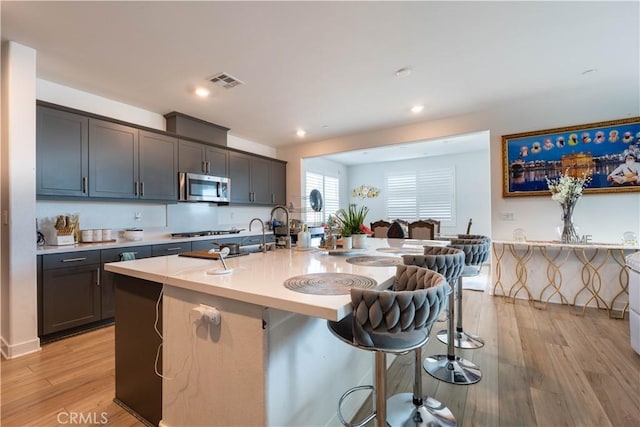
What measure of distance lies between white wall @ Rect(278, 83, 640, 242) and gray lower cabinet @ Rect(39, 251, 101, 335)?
460cm

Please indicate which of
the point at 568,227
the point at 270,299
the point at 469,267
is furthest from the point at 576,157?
the point at 270,299

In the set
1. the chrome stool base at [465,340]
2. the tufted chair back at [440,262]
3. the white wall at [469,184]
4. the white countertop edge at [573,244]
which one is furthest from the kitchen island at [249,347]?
the white wall at [469,184]

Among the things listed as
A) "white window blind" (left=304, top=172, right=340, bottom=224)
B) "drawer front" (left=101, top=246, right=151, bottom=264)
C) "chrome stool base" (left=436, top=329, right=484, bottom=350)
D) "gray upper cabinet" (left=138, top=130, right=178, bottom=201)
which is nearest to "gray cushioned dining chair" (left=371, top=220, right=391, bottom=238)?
"white window blind" (left=304, top=172, right=340, bottom=224)

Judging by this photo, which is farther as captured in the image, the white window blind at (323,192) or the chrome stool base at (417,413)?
the white window blind at (323,192)

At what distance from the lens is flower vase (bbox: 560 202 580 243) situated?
10.9 ft

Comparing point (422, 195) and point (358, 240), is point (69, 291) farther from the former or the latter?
point (422, 195)

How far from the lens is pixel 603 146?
3.35 m

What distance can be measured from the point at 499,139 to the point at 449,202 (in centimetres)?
317

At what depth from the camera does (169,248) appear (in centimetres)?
342

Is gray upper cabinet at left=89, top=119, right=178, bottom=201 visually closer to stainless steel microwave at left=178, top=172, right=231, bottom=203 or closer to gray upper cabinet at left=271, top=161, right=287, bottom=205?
stainless steel microwave at left=178, top=172, right=231, bottom=203

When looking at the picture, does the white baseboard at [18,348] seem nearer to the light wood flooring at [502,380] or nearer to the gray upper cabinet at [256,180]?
the light wood flooring at [502,380]

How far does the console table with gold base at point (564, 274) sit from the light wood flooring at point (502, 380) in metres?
0.57

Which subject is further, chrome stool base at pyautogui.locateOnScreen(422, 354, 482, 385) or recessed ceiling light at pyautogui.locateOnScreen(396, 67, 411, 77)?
recessed ceiling light at pyautogui.locateOnScreen(396, 67, 411, 77)

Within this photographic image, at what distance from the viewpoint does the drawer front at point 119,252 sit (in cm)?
291
